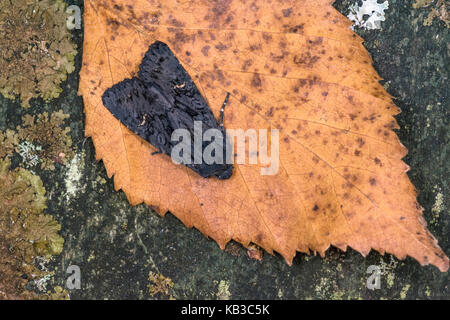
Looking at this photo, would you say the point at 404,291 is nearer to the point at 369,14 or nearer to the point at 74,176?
the point at 369,14

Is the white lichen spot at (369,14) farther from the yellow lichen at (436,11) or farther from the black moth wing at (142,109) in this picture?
the black moth wing at (142,109)

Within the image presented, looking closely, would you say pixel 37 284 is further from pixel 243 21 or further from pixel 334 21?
pixel 334 21

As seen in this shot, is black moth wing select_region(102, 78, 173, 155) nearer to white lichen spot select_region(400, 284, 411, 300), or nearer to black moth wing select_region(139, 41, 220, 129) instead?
black moth wing select_region(139, 41, 220, 129)

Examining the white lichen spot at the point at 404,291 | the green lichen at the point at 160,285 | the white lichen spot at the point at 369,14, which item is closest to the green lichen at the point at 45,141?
the green lichen at the point at 160,285

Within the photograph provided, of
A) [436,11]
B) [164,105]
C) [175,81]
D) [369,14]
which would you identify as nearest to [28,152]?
[164,105]

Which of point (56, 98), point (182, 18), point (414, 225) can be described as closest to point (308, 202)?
point (414, 225)

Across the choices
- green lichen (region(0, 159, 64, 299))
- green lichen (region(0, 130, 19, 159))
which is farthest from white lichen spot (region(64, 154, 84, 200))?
green lichen (region(0, 130, 19, 159))
